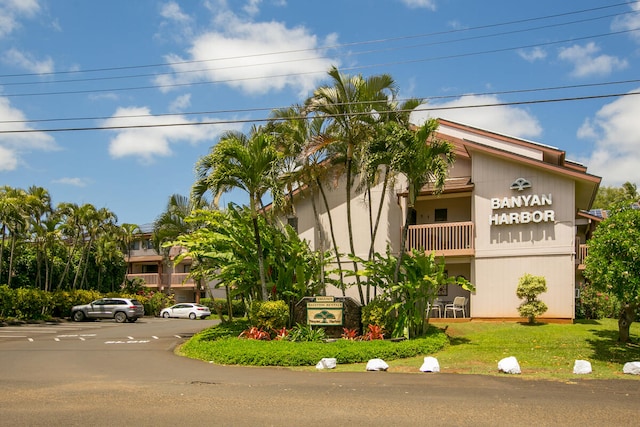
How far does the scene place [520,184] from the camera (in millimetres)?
22469

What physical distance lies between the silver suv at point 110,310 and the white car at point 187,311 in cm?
582

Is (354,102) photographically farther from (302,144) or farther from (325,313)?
(325,313)

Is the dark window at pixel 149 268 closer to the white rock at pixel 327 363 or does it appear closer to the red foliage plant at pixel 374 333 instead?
the red foliage plant at pixel 374 333

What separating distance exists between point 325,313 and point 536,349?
6.13 meters

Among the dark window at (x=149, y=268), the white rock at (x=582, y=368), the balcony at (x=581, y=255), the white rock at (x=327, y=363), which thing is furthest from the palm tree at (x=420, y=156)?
the dark window at (x=149, y=268)

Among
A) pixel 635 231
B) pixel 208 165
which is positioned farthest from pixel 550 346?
pixel 208 165

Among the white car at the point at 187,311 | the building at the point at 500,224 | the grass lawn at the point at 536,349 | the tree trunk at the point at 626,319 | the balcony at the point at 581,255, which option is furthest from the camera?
the white car at the point at 187,311

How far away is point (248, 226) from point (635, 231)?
37.8 feet

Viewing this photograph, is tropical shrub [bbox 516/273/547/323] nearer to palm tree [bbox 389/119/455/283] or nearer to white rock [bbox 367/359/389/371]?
palm tree [bbox 389/119/455/283]

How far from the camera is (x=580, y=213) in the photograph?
2798 centimetres

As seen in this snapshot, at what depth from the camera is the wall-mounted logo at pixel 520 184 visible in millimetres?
22375

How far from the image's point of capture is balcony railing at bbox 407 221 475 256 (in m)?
23.2

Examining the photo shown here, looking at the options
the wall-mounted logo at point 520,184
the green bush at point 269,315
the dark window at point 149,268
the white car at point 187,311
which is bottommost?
the white car at point 187,311

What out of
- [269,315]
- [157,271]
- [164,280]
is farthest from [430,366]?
[157,271]
